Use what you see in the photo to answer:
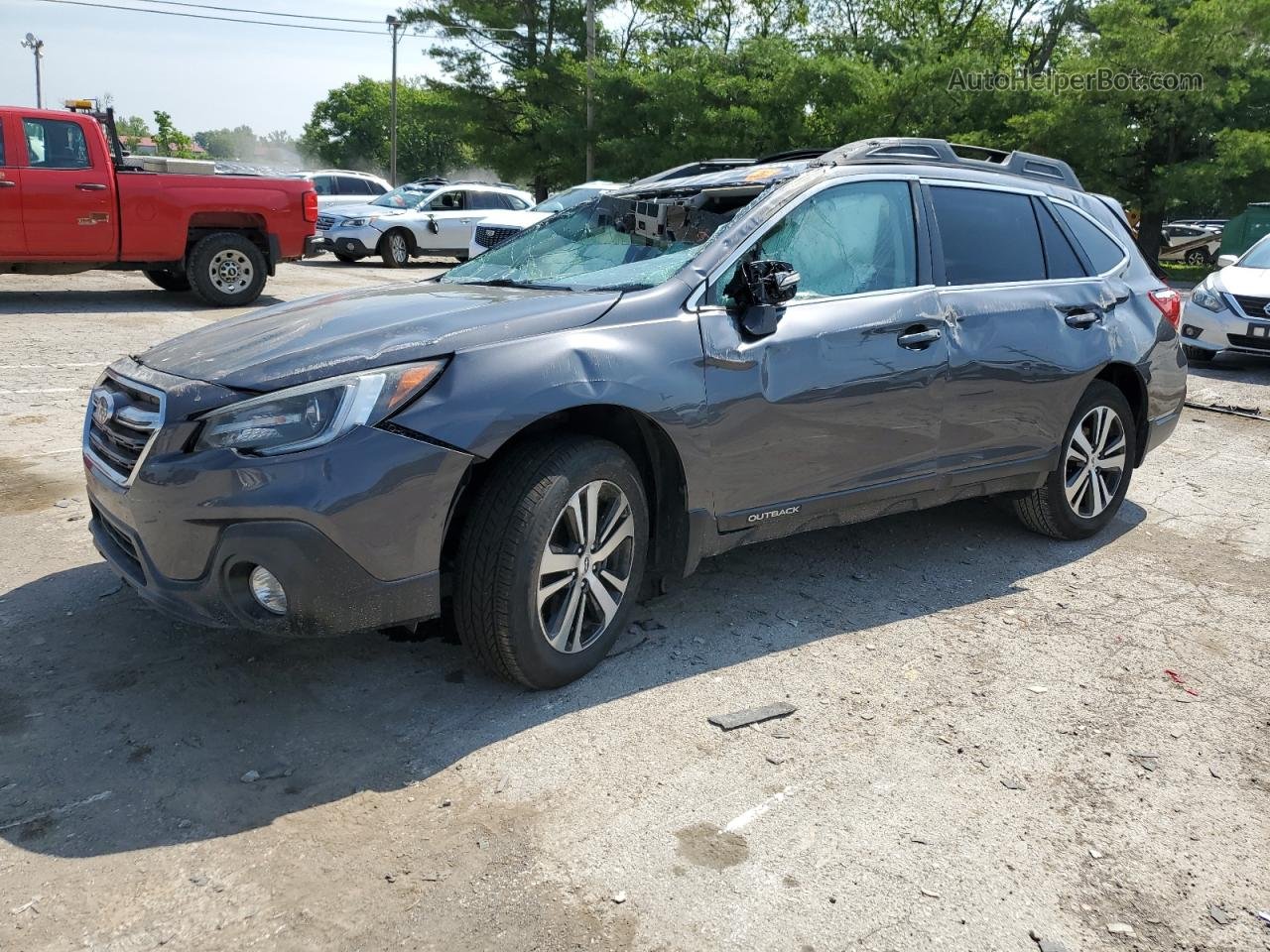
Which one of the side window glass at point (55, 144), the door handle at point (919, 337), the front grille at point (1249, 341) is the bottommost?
the front grille at point (1249, 341)

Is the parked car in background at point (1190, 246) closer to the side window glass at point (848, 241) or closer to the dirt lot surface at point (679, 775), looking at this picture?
the side window glass at point (848, 241)

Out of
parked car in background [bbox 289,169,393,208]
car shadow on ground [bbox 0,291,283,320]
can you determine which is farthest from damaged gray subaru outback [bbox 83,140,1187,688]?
parked car in background [bbox 289,169,393,208]

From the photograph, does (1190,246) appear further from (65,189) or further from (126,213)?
(65,189)

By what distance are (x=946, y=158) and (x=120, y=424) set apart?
140 inches

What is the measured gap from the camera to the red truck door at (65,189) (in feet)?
37.3

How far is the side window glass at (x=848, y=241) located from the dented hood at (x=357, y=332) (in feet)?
2.38

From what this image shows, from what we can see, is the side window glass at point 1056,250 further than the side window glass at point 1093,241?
No

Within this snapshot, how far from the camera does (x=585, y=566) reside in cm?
357

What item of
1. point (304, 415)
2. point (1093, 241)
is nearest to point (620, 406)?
point (304, 415)

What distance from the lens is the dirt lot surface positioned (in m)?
2.57

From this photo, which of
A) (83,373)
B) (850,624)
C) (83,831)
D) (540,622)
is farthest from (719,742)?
(83,373)

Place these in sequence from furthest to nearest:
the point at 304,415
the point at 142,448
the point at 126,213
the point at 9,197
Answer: the point at 126,213
the point at 9,197
the point at 142,448
the point at 304,415

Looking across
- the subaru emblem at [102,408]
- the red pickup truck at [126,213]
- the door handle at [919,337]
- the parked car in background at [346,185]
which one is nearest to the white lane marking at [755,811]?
the door handle at [919,337]

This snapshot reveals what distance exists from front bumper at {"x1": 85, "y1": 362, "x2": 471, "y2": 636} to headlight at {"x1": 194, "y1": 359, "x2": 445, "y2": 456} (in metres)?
0.04
